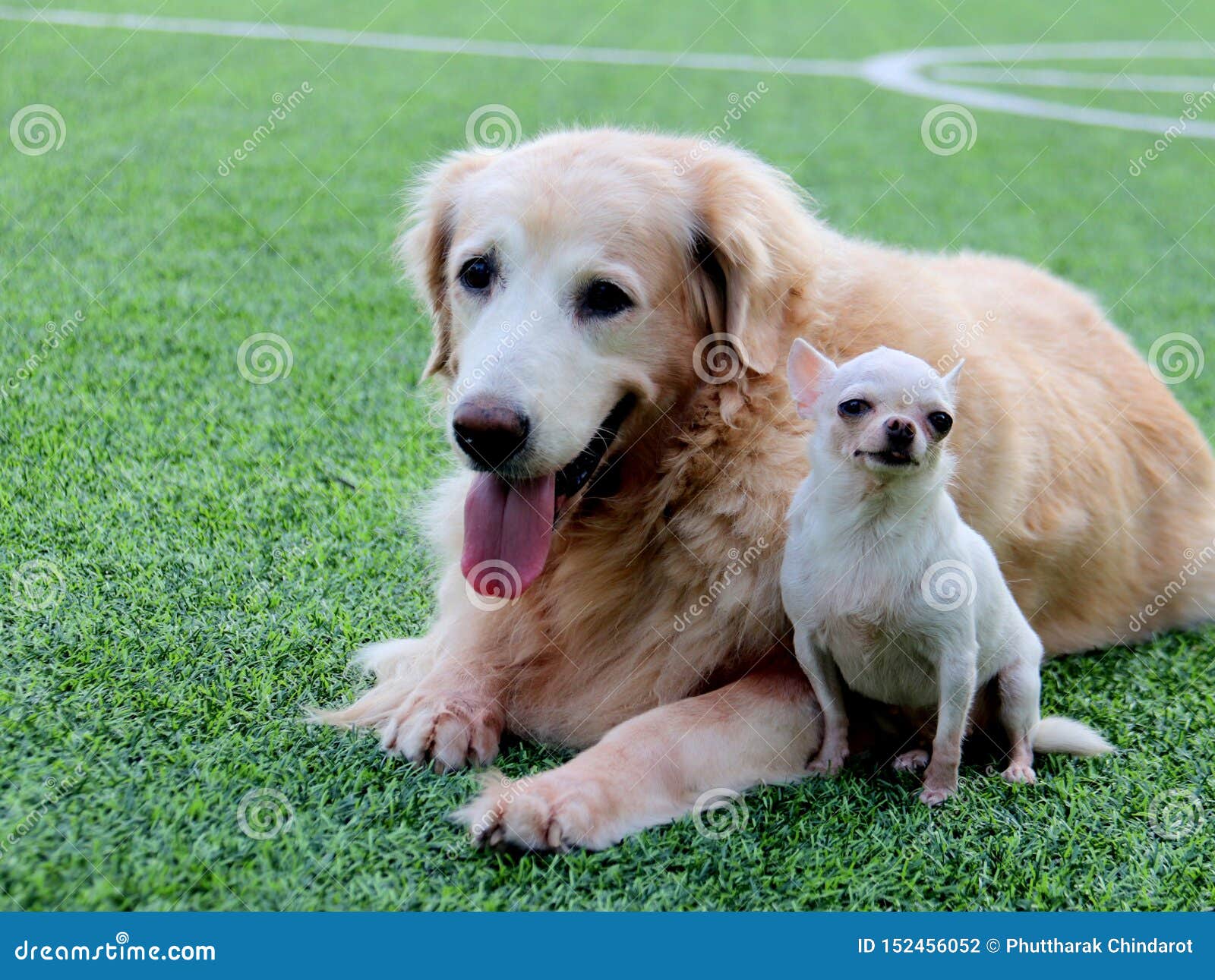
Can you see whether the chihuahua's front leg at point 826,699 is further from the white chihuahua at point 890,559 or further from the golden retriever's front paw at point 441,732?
the golden retriever's front paw at point 441,732

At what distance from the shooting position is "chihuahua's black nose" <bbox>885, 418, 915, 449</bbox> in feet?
8.27

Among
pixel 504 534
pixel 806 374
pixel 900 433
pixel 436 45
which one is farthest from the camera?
pixel 436 45

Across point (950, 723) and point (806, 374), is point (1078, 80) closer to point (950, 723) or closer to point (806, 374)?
point (806, 374)

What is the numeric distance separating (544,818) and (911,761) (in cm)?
96

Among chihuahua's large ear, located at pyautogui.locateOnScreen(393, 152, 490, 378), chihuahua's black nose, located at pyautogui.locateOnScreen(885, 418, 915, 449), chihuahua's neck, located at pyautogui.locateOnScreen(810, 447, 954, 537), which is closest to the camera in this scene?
chihuahua's black nose, located at pyautogui.locateOnScreen(885, 418, 915, 449)

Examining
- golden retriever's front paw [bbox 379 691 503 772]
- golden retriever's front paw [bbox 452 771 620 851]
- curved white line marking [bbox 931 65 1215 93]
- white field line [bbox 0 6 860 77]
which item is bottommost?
golden retriever's front paw [bbox 452 771 620 851]

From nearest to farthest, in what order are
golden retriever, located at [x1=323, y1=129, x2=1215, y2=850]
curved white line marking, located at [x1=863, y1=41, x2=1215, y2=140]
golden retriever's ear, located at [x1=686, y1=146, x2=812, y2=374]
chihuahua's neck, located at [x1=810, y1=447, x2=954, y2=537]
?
chihuahua's neck, located at [x1=810, y1=447, x2=954, y2=537], golden retriever, located at [x1=323, y1=129, x2=1215, y2=850], golden retriever's ear, located at [x1=686, y1=146, x2=812, y2=374], curved white line marking, located at [x1=863, y1=41, x2=1215, y2=140]

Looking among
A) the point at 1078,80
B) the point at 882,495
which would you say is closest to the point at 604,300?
the point at 882,495

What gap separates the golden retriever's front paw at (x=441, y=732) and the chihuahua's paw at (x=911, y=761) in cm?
97

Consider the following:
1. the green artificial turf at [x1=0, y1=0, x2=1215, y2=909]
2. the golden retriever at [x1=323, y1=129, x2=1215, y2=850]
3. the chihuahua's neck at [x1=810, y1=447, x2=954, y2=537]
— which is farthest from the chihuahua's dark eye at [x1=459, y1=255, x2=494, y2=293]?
the chihuahua's neck at [x1=810, y1=447, x2=954, y2=537]

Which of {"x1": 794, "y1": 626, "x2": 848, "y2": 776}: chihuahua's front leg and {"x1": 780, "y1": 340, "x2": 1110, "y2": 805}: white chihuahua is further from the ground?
{"x1": 780, "y1": 340, "x2": 1110, "y2": 805}: white chihuahua

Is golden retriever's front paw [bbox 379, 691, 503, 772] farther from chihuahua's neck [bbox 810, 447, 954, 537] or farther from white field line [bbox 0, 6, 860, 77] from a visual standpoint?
white field line [bbox 0, 6, 860, 77]

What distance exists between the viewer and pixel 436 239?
3.45 m

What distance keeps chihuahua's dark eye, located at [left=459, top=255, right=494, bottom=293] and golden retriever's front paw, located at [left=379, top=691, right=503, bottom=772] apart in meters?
1.03
